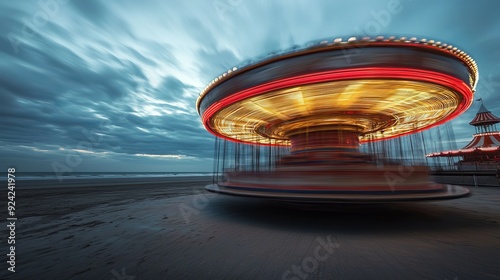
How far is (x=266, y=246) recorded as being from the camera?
377 centimetres

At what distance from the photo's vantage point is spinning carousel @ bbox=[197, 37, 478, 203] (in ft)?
16.8

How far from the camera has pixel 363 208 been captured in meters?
6.24

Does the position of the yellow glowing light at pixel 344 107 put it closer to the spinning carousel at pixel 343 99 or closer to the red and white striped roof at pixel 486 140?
the spinning carousel at pixel 343 99

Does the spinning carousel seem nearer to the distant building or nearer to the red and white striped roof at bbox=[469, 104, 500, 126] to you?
the distant building

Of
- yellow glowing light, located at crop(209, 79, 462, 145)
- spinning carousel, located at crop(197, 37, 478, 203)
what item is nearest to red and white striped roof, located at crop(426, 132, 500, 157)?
yellow glowing light, located at crop(209, 79, 462, 145)

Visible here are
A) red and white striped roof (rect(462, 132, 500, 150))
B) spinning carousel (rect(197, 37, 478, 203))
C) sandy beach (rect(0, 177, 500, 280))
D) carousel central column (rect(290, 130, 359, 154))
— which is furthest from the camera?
red and white striped roof (rect(462, 132, 500, 150))

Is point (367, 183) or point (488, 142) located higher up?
point (488, 142)

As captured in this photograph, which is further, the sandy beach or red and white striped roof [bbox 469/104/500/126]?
red and white striped roof [bbox 469/104/500/126]

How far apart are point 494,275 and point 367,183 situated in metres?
2.71

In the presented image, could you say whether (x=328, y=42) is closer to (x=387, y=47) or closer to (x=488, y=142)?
(x=387, y=47)

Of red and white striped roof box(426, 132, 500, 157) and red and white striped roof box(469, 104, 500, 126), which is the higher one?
red and white striped roof box(469, 104, 500, 126)

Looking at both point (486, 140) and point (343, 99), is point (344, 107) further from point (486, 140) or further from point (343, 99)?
point (486, 140)

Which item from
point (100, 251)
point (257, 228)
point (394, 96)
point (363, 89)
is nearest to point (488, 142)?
point (394, 96)

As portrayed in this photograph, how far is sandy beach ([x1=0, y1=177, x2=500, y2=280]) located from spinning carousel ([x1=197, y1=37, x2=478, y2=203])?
0.78 metres
